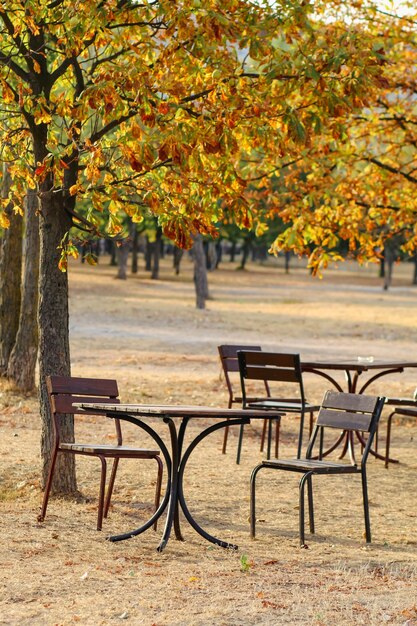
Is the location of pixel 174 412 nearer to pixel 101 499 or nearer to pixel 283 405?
pixel 101 499

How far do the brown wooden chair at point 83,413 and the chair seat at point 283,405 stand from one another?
8.49 feet

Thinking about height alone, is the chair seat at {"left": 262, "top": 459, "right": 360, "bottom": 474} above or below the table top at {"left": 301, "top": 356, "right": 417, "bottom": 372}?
below

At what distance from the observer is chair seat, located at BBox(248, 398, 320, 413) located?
468 inches

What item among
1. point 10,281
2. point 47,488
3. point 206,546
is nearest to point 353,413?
point 206,546

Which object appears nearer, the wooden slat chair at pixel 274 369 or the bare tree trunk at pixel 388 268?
the wooden slat chair at pixel 274 369

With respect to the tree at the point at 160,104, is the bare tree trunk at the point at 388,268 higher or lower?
lower

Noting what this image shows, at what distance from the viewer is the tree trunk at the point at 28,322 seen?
16250 mm

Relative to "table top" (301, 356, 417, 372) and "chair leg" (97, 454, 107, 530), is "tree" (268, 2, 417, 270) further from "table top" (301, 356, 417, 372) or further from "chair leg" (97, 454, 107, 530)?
"chair leg" (97, 454, 107, 530)

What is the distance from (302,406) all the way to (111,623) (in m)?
5.79

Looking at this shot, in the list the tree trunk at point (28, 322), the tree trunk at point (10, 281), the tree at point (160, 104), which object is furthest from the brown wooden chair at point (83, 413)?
the tree trunk at point (10, 281)

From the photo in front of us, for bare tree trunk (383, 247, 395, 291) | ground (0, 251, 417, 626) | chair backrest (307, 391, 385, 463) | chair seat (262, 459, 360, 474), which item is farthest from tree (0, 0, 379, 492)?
bare tree trunk (383, 247, 395, 291)

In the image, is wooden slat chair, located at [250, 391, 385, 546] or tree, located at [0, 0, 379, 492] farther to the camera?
wooden slat chair, located at [250, 391, 385, 546]

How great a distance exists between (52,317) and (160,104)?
2204 millimetres

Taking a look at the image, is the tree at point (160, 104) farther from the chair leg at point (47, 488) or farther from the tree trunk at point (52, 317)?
the chair leg at point (47, 488)
